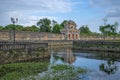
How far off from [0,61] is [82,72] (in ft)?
30.0

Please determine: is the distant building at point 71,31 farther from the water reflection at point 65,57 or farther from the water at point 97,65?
the water at point 97,65

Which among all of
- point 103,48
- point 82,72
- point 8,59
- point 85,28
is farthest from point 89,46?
point 85,28

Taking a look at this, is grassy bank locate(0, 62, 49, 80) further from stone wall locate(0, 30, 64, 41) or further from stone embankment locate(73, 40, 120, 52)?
stone wall locate(0, 30, 64, 41)

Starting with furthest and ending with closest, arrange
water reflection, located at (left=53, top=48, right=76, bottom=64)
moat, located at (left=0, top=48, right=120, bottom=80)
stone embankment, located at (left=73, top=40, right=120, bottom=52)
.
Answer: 1. stone embankment, located at (left=73, top=40, right=120, bottom=52)
2. water reflection, located at (left=53, top=48, right=76, bottom=64)
3. moat, located at (left=0, top=48, right=120, bottom=80)

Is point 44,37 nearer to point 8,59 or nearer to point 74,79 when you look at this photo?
point 8,59

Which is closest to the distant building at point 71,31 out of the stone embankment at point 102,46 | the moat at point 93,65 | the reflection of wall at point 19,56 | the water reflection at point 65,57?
the stone embankment at point 102,46

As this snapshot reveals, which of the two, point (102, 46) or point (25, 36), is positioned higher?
point (25, 36)

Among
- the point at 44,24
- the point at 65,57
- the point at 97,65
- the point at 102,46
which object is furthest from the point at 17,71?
the point at 44,24

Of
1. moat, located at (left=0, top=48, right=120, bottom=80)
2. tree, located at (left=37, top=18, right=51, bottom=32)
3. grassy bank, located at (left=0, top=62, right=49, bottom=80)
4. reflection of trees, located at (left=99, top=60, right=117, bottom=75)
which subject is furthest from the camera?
tree, located at (left=37, top=18, right=51, bottom=32)

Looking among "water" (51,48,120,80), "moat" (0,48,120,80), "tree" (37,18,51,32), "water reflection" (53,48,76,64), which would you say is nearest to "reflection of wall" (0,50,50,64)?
"moat" (0,48,120,80)

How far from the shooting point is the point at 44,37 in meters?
67.7

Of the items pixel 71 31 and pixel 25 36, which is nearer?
pixel 25 36

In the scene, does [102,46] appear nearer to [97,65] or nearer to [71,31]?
[97,65]

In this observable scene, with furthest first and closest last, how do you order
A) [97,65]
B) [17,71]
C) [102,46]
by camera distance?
1. [102,46]
2. [97,65]
3. [17,71]
